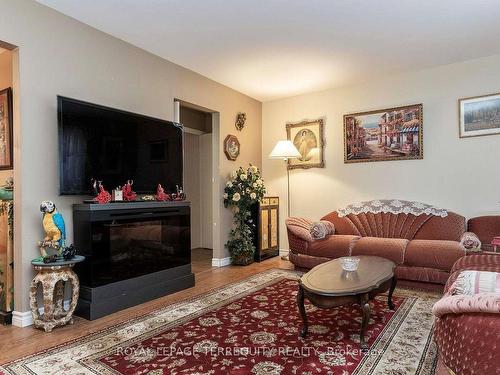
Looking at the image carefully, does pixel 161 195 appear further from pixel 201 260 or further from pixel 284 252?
pixel 284 252

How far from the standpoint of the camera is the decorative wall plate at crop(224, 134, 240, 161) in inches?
199

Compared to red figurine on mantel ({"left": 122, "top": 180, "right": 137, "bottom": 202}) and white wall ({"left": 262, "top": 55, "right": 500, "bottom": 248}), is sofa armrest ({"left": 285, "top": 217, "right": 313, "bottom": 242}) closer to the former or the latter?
white wall ({"left": 262, "top": 55, "right": 500, "bottom": 248})

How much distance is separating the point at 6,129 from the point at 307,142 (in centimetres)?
399

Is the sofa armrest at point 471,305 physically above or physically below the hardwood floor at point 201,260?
above

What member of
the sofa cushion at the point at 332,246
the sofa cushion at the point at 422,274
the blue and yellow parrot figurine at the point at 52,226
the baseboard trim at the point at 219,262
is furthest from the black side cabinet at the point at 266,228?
the blue and yellow parrot figurine at the point at 52,226

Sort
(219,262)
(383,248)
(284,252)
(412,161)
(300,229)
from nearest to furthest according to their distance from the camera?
(383,248) < (300,229) < (412,161) < (219,262) < (284,252)

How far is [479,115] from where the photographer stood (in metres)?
4.11

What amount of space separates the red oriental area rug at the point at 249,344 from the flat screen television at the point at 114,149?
52.7 inches

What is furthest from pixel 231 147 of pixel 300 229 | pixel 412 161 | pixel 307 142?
pixel 412 161

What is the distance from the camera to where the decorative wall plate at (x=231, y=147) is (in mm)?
5066

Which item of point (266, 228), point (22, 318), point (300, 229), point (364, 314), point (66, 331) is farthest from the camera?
point (266, 228)

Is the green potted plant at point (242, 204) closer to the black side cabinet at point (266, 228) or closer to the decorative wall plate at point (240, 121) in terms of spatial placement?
the black side cabinet at point (266, 228)

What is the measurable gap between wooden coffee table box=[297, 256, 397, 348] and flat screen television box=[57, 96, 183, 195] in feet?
6.71

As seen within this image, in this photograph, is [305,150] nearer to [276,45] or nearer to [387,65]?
[387,65]
